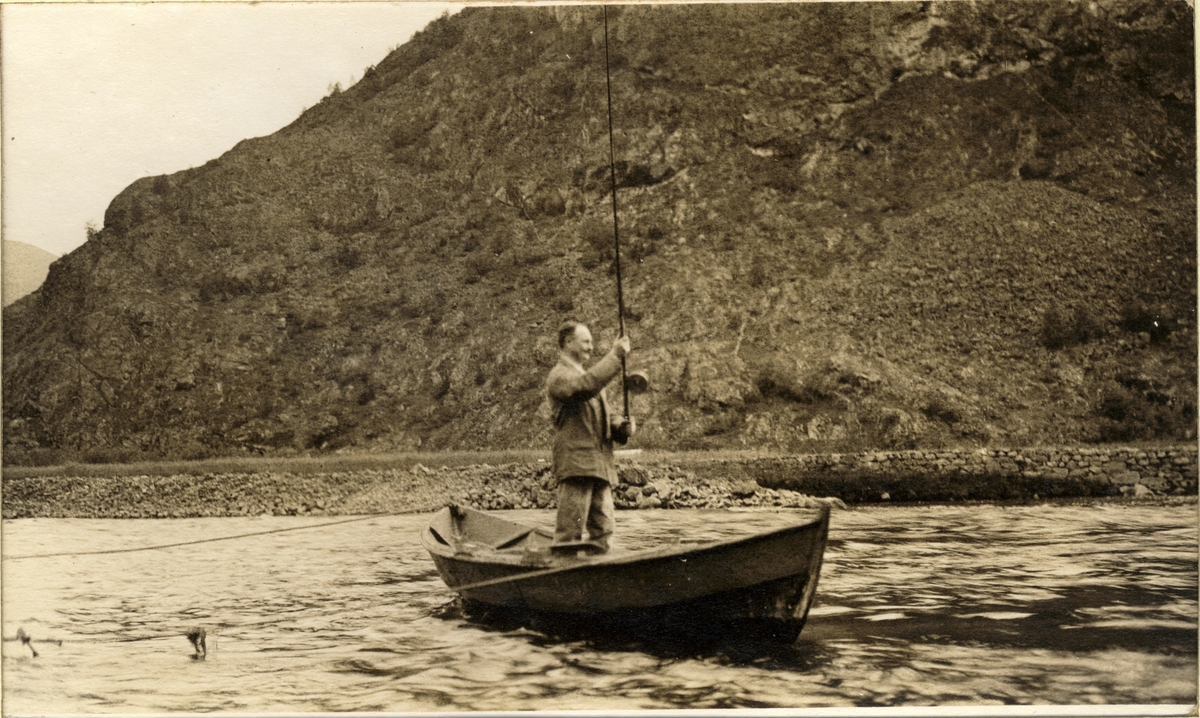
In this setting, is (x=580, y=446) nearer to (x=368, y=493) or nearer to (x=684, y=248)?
(x=368, y=493)

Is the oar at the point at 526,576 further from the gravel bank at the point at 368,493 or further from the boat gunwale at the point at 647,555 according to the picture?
the gravel bank at the point at 368,493

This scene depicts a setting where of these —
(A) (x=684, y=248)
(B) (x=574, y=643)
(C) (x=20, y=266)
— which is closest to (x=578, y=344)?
(B) (x=574, y=643)

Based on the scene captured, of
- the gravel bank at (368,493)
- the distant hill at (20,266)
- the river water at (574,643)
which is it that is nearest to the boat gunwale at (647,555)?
the river water at (574,643)

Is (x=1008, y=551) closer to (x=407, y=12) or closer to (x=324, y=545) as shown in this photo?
(x=324, y=545)

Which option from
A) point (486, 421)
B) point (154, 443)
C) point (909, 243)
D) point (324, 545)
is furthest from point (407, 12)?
point (909, 243)

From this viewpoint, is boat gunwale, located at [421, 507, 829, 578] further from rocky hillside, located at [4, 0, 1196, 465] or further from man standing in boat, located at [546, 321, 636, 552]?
rocky hillside, located at [4, 0, 1196, 465]

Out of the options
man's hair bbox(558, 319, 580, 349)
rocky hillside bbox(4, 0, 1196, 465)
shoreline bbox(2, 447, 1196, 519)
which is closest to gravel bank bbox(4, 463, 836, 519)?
shoreline bbox(2, 447, 1196, 519)
